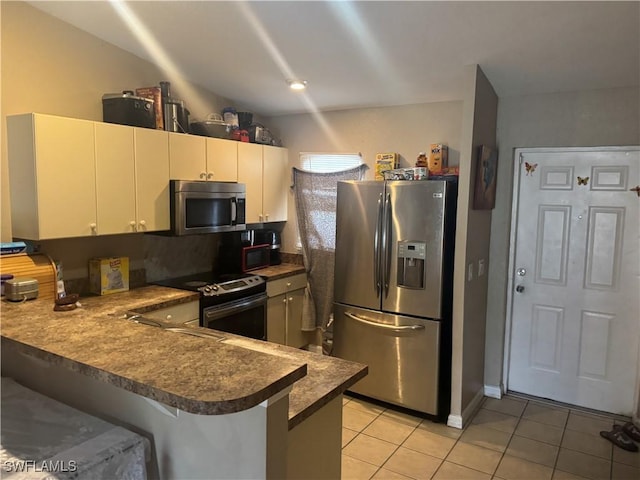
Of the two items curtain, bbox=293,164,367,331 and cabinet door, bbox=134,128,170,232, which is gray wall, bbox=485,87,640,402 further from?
cabinet door, bbox=134,128,170,232

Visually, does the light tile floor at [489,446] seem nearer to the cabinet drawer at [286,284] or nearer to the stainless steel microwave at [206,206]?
the cabinet drawer at [286,284]

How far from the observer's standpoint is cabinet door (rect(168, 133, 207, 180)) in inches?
132

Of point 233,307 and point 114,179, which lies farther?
point 233,307

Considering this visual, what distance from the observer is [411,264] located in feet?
10.9

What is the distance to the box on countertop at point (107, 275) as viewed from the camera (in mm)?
3154

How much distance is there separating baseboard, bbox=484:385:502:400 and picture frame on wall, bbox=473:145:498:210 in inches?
57.8

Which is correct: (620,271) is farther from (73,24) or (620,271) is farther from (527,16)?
(73,24)

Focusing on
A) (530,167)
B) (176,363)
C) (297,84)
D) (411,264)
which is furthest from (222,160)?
(176,363)

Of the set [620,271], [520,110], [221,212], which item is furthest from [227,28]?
[620,271]

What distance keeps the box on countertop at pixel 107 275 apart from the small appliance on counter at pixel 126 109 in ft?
3.09

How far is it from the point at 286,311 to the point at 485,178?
6.65 ft

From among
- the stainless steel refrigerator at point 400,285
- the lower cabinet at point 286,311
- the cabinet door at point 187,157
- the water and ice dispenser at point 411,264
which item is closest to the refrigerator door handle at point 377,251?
the stainless steel refrigerator at point 400,285

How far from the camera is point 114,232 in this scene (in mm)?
3023

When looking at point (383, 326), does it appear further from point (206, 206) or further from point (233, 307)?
point (206, 206)
